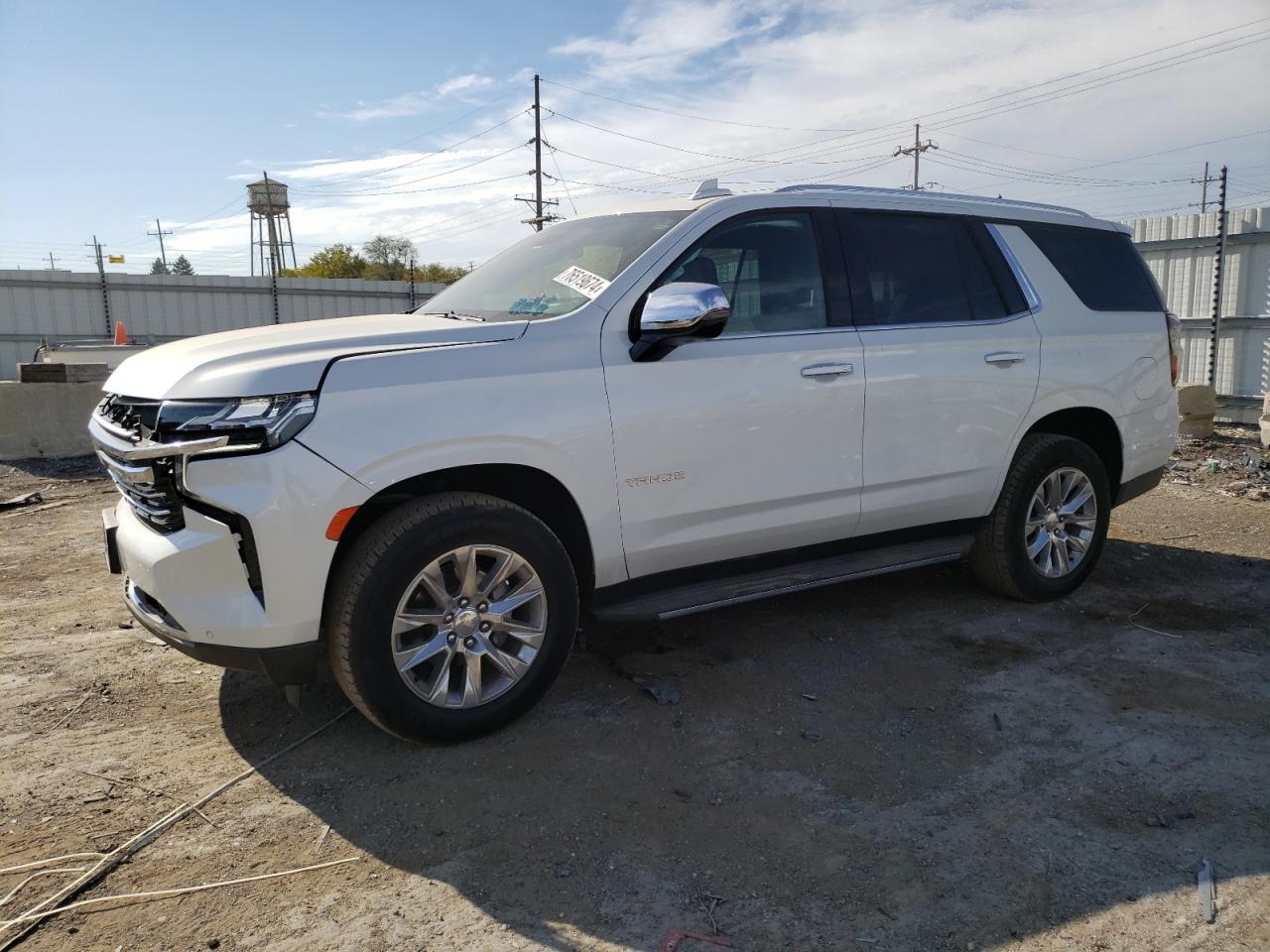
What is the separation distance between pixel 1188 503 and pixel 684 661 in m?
5.59

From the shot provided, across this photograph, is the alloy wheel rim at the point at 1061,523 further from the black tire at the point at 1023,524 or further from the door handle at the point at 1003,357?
the door handle at the point at 1003,357

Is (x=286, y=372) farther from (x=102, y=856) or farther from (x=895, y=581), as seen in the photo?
(x=895, y=581)

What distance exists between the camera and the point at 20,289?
19.9 m

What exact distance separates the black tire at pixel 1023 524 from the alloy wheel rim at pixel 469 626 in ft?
8.59

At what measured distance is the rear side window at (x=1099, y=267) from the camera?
507 cm

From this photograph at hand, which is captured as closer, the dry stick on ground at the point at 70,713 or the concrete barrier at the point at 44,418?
the dry stick on ground at the point at 70,713

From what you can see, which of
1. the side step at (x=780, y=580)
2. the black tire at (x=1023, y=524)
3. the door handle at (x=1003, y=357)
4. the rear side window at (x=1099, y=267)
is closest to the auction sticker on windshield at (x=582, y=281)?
the side step at (x=780, y=580)

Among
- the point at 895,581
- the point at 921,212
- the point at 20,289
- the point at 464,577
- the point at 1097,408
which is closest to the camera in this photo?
the point at 464,577

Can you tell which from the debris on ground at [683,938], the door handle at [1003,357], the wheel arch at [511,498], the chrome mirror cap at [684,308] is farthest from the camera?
the door handle at [1003,357]

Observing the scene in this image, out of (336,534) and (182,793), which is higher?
(336,534)

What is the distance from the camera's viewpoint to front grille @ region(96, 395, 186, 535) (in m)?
3.11

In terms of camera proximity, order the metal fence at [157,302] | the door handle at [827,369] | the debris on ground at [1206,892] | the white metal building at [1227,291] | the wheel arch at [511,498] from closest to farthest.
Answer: the debris on ground at [1206,892]
the wheel arch at [511,498]
the door handle at [827,369]
the white metal building at [1227,291]
the metal fence at [157,302]

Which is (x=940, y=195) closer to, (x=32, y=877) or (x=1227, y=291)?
(x=32, y=877)

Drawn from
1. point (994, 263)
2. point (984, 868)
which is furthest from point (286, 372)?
point (994, 263)
